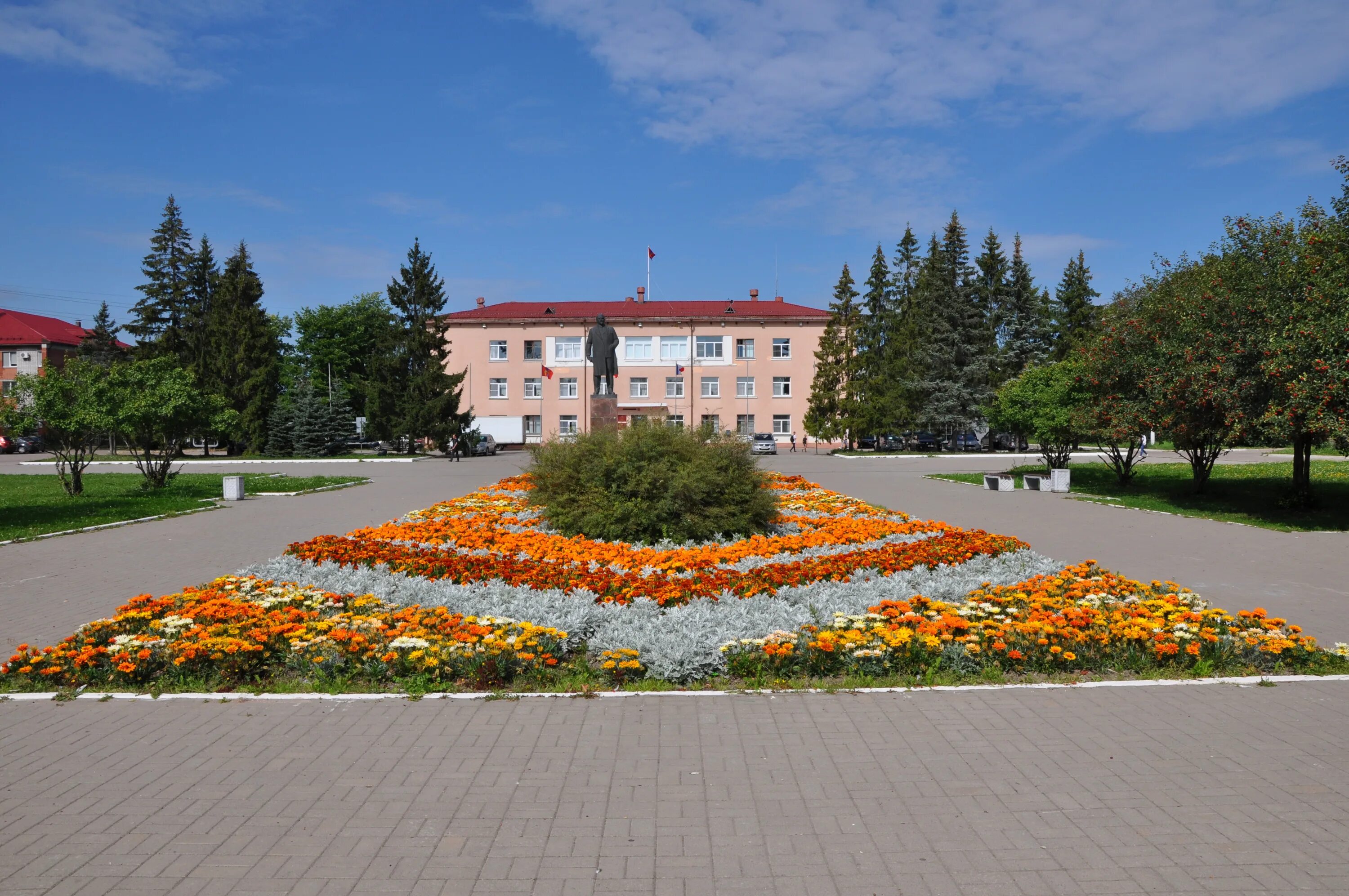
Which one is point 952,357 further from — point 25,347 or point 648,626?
point 25,347

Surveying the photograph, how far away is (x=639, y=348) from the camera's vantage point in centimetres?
6203

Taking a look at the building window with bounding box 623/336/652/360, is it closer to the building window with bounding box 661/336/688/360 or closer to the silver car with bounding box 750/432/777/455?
the building window with bounding box 661/336/688/360

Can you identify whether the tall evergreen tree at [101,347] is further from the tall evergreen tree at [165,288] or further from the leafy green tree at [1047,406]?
the leafy green tree at [1047,406]

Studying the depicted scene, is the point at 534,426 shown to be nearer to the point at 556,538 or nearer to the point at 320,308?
the point at 320,308

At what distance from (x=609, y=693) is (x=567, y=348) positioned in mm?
57686

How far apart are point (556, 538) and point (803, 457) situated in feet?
119

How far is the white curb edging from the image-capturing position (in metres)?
5.32

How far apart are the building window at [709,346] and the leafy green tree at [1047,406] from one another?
36461mm

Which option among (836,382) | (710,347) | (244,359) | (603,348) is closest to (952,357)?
(836,382)

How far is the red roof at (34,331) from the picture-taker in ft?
231

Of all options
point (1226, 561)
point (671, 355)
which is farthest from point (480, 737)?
point (671, 355)

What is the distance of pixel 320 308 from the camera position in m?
71.8

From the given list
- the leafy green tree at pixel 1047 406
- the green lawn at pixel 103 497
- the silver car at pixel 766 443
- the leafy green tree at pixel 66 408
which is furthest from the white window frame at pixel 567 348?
the leafy green tree at pixel 66 408

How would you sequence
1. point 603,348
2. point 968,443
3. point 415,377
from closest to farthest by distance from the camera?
1. point 603,348
2. point 415,377
3. point 968,443
